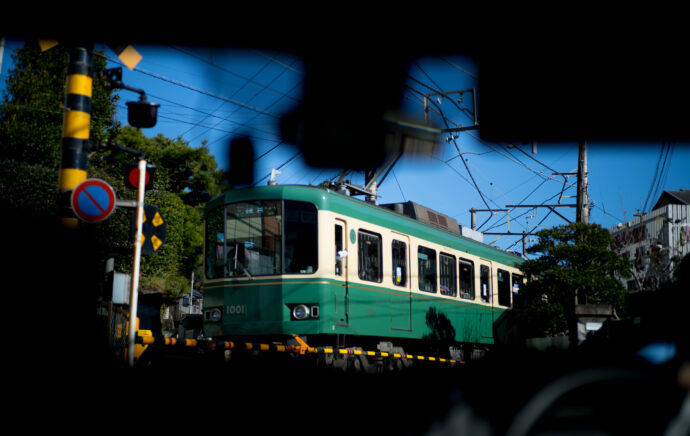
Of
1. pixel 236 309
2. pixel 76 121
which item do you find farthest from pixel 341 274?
pixel 76 121

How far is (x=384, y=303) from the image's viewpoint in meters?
10.8

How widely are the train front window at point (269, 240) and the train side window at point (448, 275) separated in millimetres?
3863

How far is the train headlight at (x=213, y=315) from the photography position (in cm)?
1020

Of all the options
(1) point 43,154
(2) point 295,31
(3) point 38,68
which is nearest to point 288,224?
(2) point 295,31

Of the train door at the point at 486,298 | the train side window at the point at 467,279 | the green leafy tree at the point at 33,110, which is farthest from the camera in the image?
the green leafy tree at the point at 33,110

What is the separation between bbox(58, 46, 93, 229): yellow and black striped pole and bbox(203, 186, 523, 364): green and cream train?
3275 mm

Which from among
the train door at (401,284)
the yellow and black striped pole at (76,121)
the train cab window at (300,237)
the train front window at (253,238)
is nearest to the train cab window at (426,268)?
the train door at (401,284)

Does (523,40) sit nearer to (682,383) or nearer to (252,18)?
(252,18)

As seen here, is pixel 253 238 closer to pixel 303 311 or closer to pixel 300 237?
pixel 300 237

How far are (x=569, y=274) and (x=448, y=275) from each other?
2347 millimetres

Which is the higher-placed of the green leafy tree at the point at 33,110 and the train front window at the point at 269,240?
the green leafy tree at the point at 33,110

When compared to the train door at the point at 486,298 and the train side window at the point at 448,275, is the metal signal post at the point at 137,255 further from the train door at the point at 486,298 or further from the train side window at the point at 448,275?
the train door at the point at 486,298

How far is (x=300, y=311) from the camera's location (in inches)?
376

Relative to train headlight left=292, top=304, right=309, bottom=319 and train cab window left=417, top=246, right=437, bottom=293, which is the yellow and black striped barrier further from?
train cab window left=417, top=246, right=437, bottom=293
